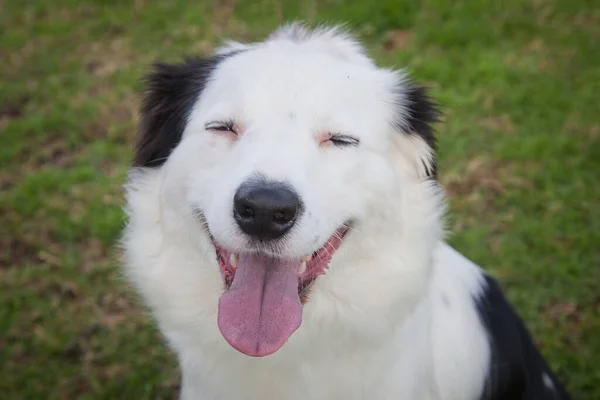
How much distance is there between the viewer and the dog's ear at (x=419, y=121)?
7.93 feet

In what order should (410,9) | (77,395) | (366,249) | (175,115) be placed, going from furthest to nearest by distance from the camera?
(410,9) → (77,395) → (175,115) → (366,249)

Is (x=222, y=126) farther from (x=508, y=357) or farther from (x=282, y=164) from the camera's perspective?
(x=508, y=357)

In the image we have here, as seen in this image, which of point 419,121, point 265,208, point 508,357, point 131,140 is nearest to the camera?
point 265,208

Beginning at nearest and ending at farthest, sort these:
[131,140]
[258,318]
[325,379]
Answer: [258,318], [325,379], [131,140]

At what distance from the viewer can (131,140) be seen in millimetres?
5383

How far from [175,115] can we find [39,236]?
8.76ft

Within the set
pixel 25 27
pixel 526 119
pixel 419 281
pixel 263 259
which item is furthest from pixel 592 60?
pixel 25 27

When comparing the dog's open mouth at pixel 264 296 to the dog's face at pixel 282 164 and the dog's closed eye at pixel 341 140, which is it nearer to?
the dog's face at pixel 282 164

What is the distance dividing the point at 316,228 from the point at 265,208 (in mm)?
214

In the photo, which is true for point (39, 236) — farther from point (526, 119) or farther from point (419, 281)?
point (526, 119)

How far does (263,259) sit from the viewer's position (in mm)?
2215

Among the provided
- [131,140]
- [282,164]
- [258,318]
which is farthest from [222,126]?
[131,140]

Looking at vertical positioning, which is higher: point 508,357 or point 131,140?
point 508,357

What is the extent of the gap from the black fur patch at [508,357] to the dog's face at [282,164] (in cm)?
77
